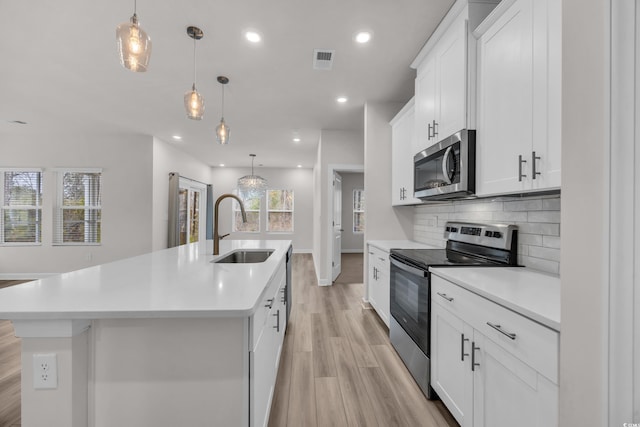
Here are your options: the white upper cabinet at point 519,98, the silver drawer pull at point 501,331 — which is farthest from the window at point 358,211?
the silver drawer pull at point 501,331

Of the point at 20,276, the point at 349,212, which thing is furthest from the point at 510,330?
the point at 349,212

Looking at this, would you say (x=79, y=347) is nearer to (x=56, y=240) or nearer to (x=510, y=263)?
(x=510, y=263)

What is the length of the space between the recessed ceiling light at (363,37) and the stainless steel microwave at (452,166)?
1.07m

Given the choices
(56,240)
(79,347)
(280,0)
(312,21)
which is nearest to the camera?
(79,347)

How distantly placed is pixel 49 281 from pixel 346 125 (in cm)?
426

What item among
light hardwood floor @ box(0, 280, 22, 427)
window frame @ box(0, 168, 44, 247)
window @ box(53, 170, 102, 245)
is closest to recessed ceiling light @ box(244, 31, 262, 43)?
light hardwood floor @ box(0, 280, 22, 427)

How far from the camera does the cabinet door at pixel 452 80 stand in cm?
196

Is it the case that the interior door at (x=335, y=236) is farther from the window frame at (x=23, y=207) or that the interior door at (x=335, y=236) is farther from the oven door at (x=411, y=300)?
the window frame at (x=23, y=207)

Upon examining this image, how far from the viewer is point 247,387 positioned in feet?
3.48

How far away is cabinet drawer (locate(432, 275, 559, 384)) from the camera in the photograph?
3.14 ft

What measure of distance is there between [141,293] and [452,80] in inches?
90.7

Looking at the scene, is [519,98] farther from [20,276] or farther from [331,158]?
[20,276]

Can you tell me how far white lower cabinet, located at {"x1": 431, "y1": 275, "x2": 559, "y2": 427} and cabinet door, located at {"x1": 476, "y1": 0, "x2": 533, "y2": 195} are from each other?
2.28 ft

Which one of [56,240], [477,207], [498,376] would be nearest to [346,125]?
[477,207]
